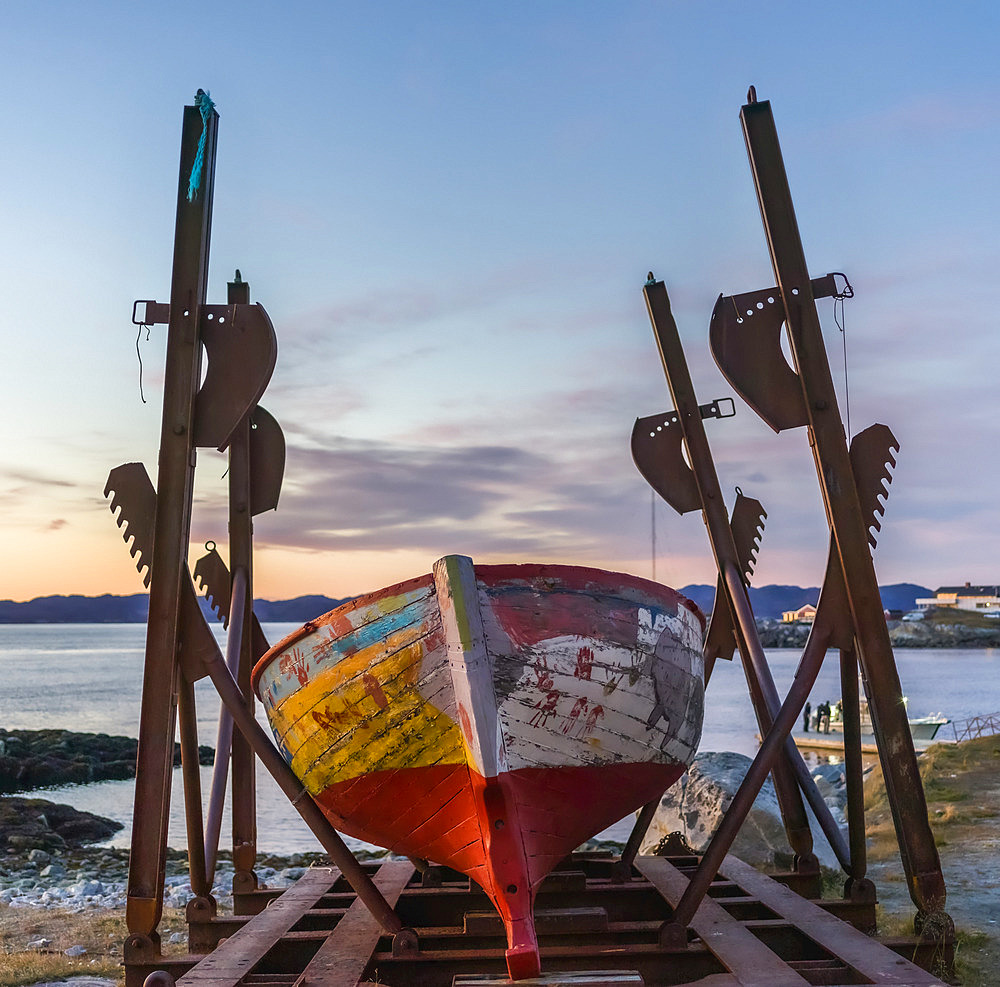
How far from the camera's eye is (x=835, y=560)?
5.68 meters

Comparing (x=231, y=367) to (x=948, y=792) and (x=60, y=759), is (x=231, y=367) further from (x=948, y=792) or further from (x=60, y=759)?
(x=60, y=759)

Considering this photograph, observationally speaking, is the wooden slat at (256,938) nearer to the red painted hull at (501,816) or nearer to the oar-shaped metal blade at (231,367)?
the red painted hull at (501,816)

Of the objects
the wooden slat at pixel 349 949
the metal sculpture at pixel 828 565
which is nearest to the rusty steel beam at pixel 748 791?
the metal sculpture at pixel 828 565

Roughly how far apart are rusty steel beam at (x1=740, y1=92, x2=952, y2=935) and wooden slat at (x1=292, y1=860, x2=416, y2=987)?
108 inches

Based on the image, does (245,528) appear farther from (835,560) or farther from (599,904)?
(835,560)

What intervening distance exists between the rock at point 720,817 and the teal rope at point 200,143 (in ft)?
19.9

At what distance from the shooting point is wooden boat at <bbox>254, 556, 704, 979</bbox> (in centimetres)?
420

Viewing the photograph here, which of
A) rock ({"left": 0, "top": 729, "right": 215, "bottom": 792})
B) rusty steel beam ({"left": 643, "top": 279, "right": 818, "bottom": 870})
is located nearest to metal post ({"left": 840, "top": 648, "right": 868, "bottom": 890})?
rusty steel beam ({"left": 643, "top": 279, "right": 818, "bottom": 870})

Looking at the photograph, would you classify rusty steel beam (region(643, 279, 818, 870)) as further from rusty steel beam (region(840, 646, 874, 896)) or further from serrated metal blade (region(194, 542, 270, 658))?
serrated metal blade (region(194, 542, 270, 658))

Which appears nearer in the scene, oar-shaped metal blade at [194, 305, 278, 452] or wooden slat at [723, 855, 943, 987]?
wooden slat at [723, 855, 943, 987]

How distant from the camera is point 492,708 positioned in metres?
4.19

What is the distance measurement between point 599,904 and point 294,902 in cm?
174

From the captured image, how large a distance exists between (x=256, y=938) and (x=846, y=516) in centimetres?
377

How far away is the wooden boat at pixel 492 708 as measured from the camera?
4.20 m
